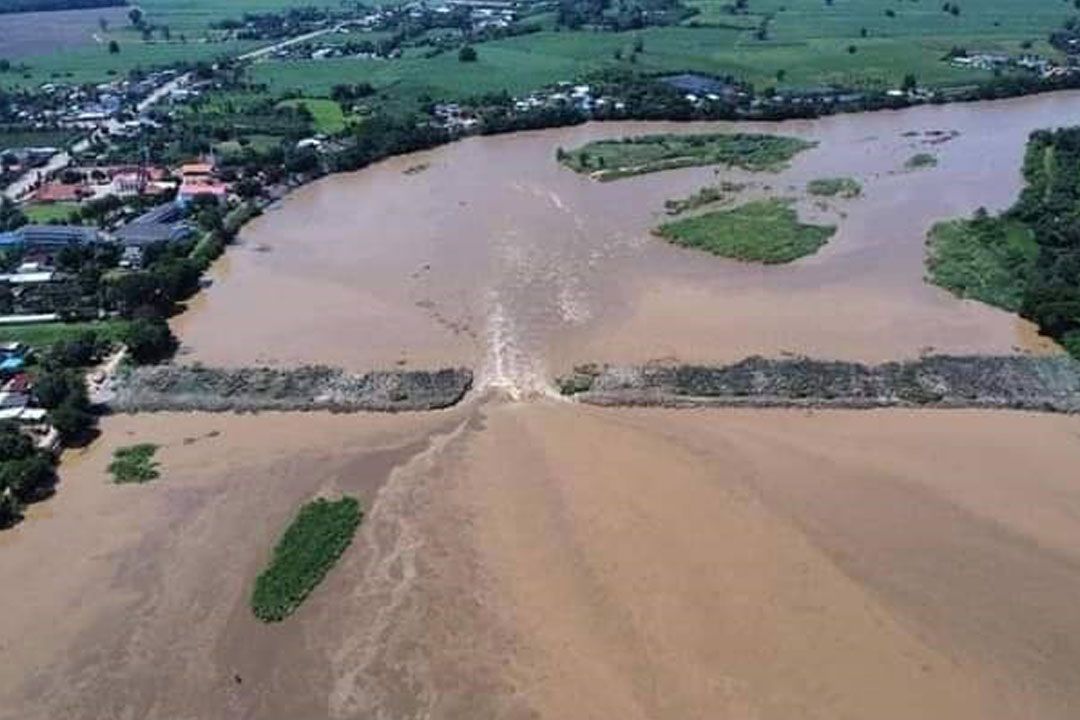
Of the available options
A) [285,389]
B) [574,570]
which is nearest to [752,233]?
[285,389]

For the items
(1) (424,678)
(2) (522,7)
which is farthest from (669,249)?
(2) (522,7)

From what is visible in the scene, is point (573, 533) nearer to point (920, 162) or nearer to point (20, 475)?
point (20, 475)

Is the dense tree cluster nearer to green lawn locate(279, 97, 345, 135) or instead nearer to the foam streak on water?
the foam streak on water

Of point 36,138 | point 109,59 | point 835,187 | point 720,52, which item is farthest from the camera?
point 109,59

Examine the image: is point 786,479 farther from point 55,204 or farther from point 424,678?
point 55,204

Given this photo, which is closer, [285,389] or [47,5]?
[285,389]

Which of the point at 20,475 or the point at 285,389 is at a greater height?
the point at 20,475

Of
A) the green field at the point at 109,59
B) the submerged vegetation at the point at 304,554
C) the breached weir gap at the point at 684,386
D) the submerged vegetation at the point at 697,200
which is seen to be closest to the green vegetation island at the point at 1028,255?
the breached weir gap at the point at 684,386
